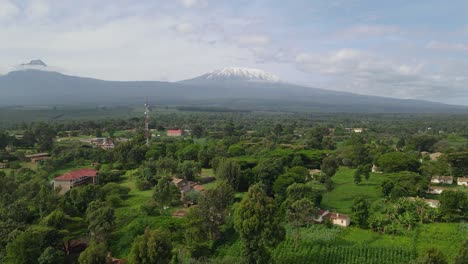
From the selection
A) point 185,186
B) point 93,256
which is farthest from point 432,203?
point 93,256

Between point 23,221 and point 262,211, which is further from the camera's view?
point 23,221

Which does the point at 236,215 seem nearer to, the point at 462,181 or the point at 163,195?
the point at 163,195

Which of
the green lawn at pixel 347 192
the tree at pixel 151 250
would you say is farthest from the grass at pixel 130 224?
the green lawn at pixel 347 192

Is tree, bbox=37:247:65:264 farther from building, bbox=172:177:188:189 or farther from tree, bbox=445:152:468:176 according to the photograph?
tree, bbox=445:152:468:176

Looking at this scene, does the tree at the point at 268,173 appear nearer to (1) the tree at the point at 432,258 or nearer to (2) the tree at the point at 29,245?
(1) the tree at the point at 432,258

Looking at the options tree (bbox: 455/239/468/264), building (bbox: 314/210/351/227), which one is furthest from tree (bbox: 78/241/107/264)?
tree (bbox: 455/239/468/264)

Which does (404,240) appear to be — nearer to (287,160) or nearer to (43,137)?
(287,160)

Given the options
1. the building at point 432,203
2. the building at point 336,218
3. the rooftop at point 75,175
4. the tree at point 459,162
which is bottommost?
the building at point 336,218

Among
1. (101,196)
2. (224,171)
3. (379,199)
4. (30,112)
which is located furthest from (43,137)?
(30,112)
